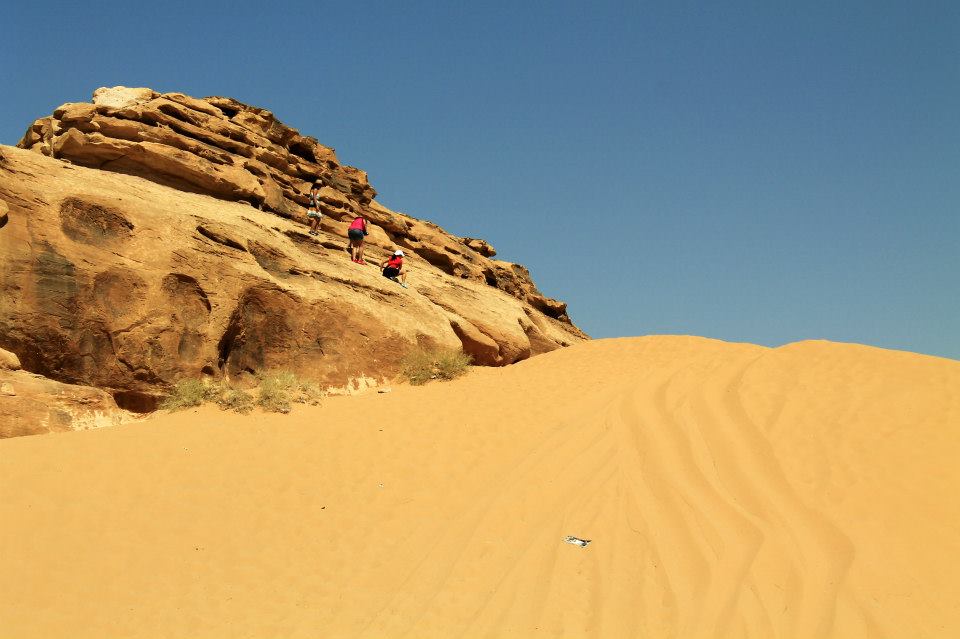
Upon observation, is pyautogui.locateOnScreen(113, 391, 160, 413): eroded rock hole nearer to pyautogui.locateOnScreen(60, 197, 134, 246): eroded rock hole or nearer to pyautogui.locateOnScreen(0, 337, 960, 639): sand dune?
pyautogui.locateOnScreen(0, 337, 960, 639): sand dune

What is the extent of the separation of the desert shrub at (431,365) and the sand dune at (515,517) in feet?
5.38

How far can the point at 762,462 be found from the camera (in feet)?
25.3

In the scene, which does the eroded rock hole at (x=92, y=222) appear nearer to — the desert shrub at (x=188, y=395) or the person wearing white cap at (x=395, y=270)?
the desert shrub at (x=188, y=395)

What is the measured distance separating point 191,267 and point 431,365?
177 inches

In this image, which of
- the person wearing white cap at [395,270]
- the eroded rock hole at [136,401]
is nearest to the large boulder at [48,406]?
the eroded rock hole at [136,401]

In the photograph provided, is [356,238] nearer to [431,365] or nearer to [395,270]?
[395,270]

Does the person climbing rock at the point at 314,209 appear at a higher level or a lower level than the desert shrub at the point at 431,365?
higher

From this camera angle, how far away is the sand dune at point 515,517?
17.9 feet

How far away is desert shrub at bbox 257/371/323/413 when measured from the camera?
31.6 ft

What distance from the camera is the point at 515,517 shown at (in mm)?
7180

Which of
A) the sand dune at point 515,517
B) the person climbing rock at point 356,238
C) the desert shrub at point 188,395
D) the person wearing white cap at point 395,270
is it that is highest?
the person climbing rock at point 356,238

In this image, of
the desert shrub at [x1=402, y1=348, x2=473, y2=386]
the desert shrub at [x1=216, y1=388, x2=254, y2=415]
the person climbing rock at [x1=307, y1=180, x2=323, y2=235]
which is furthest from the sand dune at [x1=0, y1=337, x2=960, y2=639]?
the person climbing rock at [x1=307, y1=180, x2=323, y2=235]

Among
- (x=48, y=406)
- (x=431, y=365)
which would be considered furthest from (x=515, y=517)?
(x=48, y=406)

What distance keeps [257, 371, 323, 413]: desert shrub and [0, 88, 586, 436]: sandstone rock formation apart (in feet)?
1.18
